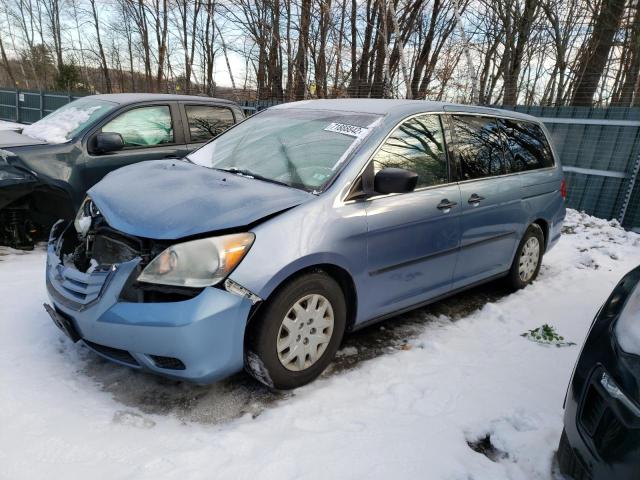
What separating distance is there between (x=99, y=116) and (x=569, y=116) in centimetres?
767

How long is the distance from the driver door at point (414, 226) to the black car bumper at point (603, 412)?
4.21 feet

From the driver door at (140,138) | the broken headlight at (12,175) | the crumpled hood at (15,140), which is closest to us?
the broken headlight at (12,175)

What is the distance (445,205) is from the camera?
3375mm

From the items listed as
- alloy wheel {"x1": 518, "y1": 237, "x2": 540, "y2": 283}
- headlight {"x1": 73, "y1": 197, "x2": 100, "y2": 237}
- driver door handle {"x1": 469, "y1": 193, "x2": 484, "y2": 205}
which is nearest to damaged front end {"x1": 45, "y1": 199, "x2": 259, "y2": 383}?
headlight {"x1": 73, "y1": 197, "x2": 100, "y2": 237}

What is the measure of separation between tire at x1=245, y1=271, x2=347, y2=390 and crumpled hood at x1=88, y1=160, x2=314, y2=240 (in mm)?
463

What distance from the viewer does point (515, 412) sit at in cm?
266

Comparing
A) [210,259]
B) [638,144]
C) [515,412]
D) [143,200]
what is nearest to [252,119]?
[143,200]

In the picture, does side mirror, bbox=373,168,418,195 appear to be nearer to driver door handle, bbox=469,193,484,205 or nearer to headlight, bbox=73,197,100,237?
driver door handle, bbox=469,193,484,205

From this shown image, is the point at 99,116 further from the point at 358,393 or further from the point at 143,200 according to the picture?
the point at 358,393

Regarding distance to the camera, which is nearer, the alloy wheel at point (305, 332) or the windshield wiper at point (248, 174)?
the alloy wheel at point (305, 332)

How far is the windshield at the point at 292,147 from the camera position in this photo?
297 centimetres

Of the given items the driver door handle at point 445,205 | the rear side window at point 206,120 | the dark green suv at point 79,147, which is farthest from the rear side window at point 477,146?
the dark green suv at point 79,147

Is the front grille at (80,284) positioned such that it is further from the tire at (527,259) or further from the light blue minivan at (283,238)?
the tire at (527,259)

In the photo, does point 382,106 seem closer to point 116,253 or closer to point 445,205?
point 445,205
